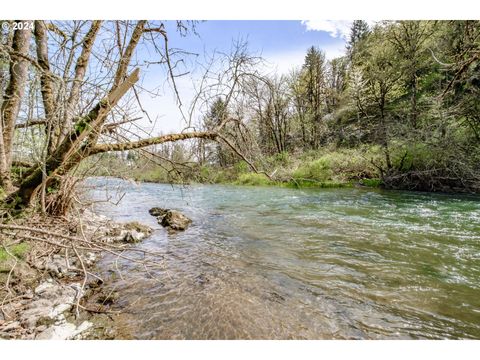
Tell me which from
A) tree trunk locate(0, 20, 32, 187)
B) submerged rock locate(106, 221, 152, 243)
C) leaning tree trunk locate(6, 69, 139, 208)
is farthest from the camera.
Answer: submerged rock locate(106, 221, 152, 243)

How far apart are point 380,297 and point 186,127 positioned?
3.11m

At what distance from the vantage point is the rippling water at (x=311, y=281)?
2.65 meters

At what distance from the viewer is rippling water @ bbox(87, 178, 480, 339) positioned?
265cm

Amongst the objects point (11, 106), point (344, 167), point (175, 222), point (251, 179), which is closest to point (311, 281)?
point (175, 222)

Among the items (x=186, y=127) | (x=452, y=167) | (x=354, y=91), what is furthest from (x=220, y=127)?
(x=354, y=91)

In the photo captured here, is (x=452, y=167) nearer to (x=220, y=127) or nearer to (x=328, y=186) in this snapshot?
(x=328, y=186)

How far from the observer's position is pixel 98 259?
459 centimetres

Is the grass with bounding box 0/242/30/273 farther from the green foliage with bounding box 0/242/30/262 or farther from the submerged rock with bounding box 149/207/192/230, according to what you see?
the submerged rock with bounding box 149/207/192/230

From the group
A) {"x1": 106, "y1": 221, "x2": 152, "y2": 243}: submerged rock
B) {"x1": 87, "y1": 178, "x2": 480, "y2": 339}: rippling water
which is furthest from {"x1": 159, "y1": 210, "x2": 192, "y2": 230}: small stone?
{"x1": 106, "y1": 221, "x2": 152, "y2": 243}: submerged rock

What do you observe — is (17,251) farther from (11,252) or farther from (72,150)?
(72,150)

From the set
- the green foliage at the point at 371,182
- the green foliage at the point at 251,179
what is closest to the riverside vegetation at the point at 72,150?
the green foliage at the point at 371,182

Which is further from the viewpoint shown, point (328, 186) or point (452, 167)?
point (328, 186)

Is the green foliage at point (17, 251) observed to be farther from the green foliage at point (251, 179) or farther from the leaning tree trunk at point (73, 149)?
the green foliage at point (251, 179)
